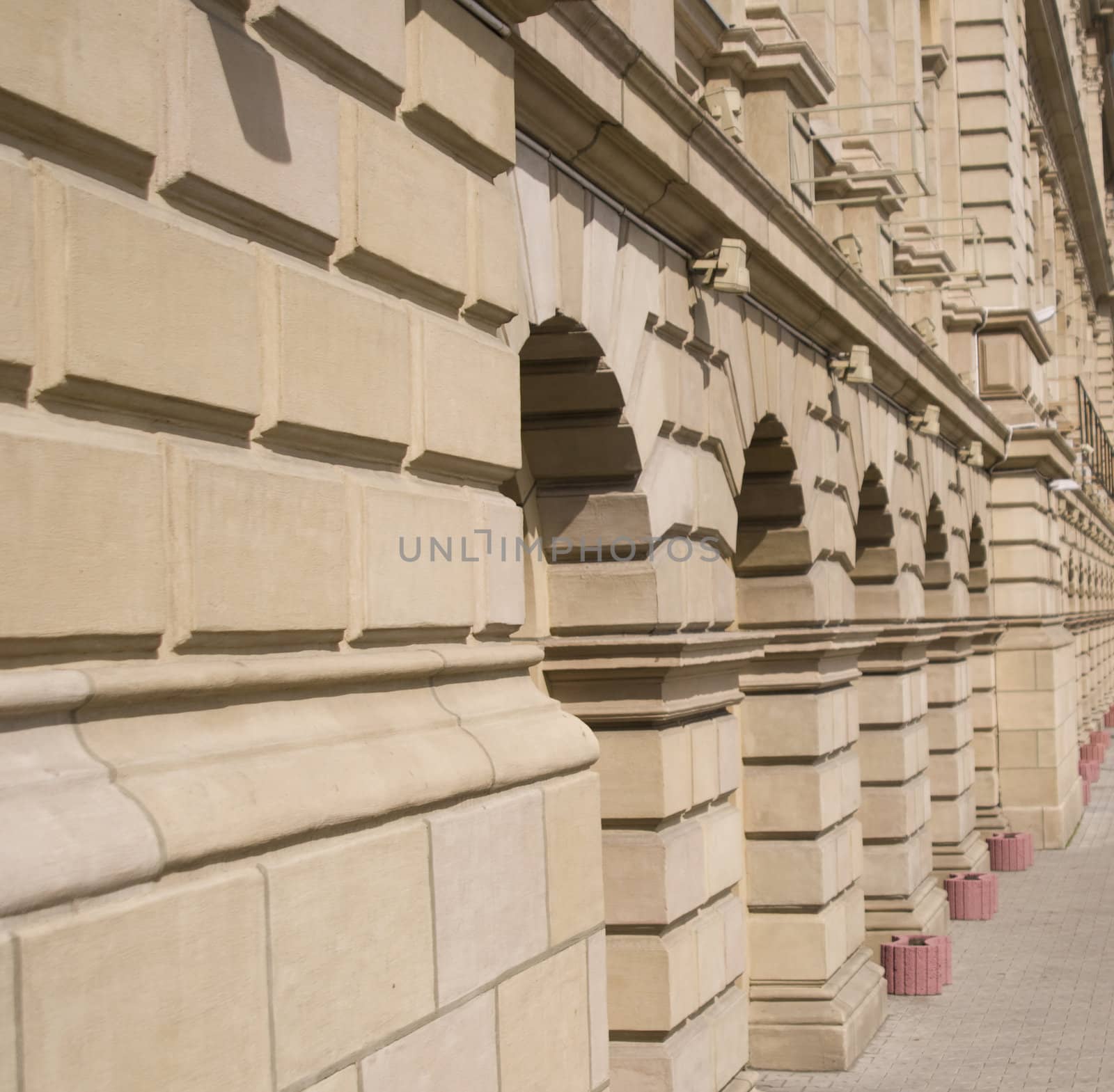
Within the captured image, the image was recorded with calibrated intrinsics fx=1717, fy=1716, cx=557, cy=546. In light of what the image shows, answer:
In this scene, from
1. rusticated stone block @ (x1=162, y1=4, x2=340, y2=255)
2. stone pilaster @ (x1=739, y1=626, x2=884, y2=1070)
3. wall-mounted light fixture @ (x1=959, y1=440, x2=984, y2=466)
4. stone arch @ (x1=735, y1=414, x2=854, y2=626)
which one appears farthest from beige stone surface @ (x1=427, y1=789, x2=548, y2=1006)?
wall-mounted light fixture @ (x1=959, y1=440, x2=984, y2=466)

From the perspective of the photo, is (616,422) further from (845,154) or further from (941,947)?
(845,154)

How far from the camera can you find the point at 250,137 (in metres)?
4.39

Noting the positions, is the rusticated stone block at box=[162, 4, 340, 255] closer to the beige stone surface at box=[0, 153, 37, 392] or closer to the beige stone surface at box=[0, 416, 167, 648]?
the beige stone surface at box=[0, 153, 37, 392]

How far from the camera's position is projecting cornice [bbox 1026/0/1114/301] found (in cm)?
3142

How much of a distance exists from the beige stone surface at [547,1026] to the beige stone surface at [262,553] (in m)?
1.54

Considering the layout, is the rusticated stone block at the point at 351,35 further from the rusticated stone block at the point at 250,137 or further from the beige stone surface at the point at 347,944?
the beige stone surface at the point at 347,944

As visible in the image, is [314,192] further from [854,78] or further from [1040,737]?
[1040,737]

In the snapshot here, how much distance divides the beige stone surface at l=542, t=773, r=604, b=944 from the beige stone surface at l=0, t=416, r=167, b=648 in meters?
2.30

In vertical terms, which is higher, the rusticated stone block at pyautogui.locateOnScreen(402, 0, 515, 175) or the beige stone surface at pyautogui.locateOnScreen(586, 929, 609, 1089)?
the rusticated stone block at pyautogui.locateOnScreen(402, 0, 515, 175)

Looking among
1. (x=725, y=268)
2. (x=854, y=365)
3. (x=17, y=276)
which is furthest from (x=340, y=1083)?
(x=854, y=365)

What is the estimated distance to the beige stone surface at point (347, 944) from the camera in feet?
13.6

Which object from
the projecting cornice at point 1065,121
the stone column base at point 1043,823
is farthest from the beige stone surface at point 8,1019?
the projecting cornice at point 1065,121

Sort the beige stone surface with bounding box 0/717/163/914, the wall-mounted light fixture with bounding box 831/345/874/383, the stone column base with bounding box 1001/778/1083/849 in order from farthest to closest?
1. the stone column base with bounding box 1001/778/1083/849
2. the wall-mounted light fixture with bounding box 831/345/874/383
3. the beige stone surface with bounding box 0/717/163/914

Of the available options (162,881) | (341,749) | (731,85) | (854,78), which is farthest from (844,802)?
(162,881)
